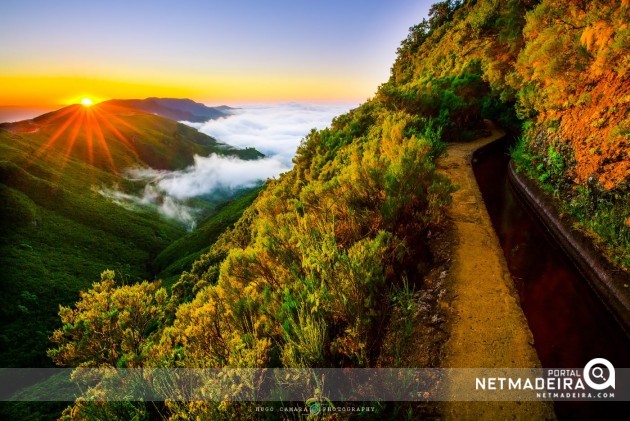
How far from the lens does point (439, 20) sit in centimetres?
3919

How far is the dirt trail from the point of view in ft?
10.4

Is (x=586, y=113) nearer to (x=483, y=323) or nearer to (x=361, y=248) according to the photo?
(x=483, y=323)

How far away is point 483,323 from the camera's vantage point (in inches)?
→ 159

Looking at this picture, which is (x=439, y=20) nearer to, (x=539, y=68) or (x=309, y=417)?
(x=539, y=68)

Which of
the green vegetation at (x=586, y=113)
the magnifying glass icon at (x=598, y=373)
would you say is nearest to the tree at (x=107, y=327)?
the magnifying glass icon at (x=598, y=373)

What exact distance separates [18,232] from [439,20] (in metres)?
115

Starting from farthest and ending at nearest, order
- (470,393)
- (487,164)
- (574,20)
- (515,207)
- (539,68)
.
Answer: (487,164) → (515,207) → (539,68) → (574,20) → (470,393)

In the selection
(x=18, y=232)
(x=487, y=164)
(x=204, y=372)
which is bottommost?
(x=18, y=232)

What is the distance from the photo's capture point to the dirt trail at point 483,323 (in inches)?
125

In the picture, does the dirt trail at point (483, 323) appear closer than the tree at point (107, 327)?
Yes

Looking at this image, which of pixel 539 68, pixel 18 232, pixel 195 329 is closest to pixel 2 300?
pixel 18 232

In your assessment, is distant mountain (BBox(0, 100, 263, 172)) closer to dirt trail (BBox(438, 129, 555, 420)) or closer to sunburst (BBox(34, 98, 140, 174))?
sunburst (BBox(34, 98, 140, 174))

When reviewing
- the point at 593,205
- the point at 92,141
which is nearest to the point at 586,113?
the point at 593,205

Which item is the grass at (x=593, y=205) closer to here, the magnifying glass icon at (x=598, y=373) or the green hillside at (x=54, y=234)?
the magnifying glass icon at (x=598, y=373)
